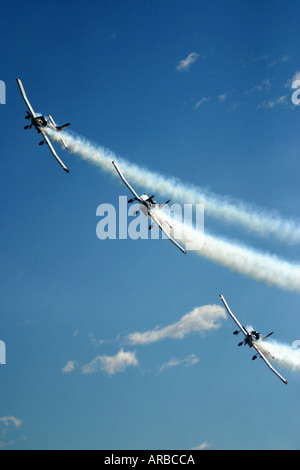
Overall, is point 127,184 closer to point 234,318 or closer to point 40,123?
point 40,123

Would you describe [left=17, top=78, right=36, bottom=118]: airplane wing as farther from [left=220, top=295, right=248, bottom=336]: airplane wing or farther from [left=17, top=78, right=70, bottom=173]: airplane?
[left=220, top=295, right=248, bottom=336]: airplane wing

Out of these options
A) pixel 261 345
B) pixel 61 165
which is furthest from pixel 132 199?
pixel 261 345

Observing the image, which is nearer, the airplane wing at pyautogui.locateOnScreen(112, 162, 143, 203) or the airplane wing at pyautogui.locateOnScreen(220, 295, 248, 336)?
the airplane wing at pyautogui.locateOnScreen(112, 162, 143, 203)

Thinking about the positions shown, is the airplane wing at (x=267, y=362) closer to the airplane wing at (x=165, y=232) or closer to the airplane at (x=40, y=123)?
the airplane wing at (x=165, y=232)

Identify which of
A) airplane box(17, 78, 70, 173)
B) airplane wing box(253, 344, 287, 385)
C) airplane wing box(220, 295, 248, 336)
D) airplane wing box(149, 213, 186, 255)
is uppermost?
airplane box(17, 78, 70, 173)

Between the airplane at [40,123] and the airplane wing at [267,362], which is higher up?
the airplane at [40,123]

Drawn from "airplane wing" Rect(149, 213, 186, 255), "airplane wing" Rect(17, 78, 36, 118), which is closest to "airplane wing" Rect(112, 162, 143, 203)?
"airplane wing" Rect(149, 213, 186, 255)

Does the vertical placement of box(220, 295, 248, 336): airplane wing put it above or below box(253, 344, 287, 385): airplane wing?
above

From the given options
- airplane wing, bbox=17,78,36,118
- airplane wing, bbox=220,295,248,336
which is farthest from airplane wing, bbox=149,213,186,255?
airplane wing, bbox=17,78,36,118

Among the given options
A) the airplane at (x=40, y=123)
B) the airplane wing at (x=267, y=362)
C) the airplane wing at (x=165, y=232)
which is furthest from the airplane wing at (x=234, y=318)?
the airplane at (x=40, y=123)

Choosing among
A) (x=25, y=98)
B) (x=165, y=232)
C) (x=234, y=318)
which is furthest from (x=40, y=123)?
(x=234, y=318)

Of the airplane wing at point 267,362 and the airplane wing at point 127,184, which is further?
the airplane wing at point 267,362
